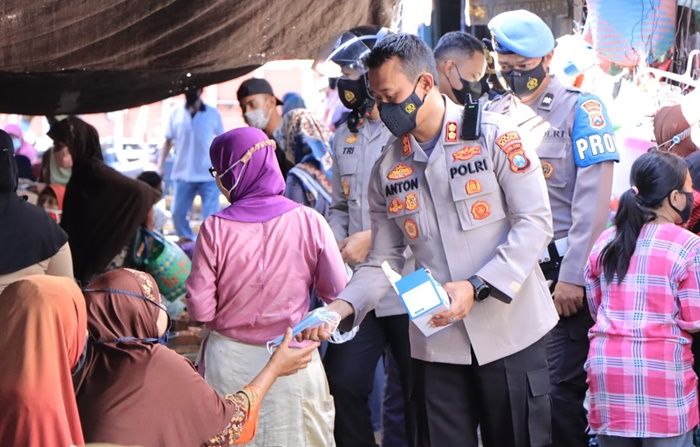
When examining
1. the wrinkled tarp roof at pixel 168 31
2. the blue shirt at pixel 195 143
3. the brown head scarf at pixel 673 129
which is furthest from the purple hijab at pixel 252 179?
the blue shirt at pixel 195 143

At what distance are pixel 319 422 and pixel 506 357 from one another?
0.91 meters

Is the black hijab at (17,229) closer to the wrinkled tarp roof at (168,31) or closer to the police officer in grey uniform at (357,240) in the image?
the wrinkled tarp roof at (168,31)

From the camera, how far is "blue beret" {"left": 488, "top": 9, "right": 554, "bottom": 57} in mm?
5258

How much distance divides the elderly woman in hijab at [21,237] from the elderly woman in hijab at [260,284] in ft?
2.76

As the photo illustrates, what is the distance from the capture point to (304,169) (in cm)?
606

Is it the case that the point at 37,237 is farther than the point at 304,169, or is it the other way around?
the point at 304,169

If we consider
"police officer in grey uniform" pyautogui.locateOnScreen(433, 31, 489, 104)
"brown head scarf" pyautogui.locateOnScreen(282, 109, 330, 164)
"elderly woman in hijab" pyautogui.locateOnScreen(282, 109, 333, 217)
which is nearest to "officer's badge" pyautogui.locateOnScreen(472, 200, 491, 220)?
"police officer in grey uniform" pyautogui.locateOnScreen(433, 31, 489, 104)

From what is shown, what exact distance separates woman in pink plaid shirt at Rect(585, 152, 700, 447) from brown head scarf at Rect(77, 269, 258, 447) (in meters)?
2.03

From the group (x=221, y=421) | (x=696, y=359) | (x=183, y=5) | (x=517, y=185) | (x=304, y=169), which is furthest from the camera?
(x=304, y=169)

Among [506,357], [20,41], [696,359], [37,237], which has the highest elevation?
[20,41]

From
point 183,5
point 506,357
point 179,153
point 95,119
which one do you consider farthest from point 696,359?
point 95,119

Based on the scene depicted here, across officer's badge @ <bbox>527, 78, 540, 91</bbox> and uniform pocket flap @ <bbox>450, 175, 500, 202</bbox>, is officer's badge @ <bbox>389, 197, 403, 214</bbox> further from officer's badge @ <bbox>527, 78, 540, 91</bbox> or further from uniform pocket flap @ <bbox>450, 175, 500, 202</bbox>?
officer's badge @ <bbox>527, 78, 540, 91</bbox>

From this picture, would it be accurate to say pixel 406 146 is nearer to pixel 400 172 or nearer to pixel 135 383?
pixel 400 172

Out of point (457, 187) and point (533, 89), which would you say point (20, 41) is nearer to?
point (457, 187)
